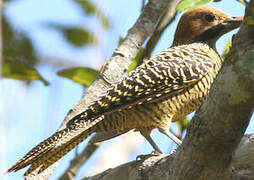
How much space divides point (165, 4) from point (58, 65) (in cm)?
419

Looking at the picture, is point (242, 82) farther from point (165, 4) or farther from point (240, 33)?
point (165, 4)

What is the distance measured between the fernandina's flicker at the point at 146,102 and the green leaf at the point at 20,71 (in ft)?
3.09

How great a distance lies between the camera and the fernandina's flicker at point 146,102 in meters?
5.34

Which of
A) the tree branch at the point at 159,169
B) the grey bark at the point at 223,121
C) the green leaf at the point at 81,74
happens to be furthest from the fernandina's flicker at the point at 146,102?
the grey bark at the point at 223,121

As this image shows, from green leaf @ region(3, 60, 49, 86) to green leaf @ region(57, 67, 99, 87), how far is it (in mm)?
266

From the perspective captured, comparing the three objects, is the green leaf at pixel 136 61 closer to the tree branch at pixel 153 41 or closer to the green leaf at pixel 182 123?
the tree branch at pixel 153 41

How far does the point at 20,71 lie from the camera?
6051 mm

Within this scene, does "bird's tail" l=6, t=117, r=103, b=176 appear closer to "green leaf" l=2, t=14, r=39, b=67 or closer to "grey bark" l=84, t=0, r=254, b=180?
"grey bark" l=84, t=0, r=254, b=180

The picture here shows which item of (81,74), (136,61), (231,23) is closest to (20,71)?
(81,74)

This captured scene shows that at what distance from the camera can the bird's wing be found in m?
5.52

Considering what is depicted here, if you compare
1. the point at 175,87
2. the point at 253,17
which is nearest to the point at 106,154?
the point at 175,87

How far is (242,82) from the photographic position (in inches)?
126

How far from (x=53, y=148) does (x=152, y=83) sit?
4.45ft

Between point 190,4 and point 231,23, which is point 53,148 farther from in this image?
point 231,23
